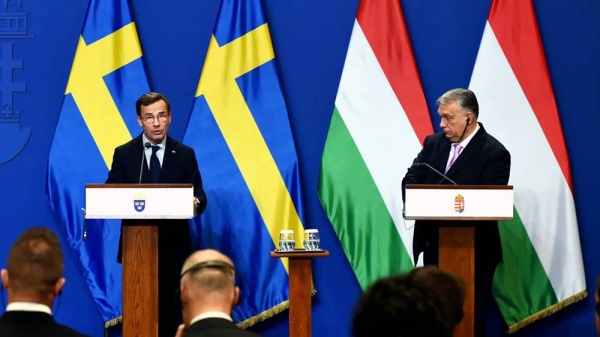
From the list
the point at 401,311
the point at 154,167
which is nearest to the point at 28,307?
the point at 401,311

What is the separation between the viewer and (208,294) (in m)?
2.93

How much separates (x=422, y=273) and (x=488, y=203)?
2369 millimetres

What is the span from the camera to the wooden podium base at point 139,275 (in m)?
5.39

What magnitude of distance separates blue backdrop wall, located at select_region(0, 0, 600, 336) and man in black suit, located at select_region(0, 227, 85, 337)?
13.1 ft

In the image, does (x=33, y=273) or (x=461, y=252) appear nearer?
(x=33, y=273)

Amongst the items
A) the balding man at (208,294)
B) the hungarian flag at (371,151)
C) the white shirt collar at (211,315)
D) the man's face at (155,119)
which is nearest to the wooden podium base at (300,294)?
the man's face at (155,119)

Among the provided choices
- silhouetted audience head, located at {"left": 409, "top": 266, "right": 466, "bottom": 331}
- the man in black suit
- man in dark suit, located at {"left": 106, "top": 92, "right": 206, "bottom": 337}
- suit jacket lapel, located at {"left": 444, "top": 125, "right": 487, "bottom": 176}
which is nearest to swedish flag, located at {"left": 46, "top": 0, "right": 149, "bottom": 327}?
man in dark suit, located at {"left": 106, "top": 92, "right": 206, "bottom": 337}

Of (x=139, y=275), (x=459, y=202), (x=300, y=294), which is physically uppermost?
(x=459, y=202)

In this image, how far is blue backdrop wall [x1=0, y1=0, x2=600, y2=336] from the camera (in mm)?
6820

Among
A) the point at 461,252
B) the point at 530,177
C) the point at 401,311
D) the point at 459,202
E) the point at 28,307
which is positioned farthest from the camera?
the point at 530,177

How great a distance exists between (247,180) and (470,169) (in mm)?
1669

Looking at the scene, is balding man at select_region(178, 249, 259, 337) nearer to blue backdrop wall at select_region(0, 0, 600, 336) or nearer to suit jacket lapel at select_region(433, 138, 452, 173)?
suit jacket lapel at select_region(433, 138, 452, 173)

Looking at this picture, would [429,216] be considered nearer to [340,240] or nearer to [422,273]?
[340,240]

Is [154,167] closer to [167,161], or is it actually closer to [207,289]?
[167,161]
